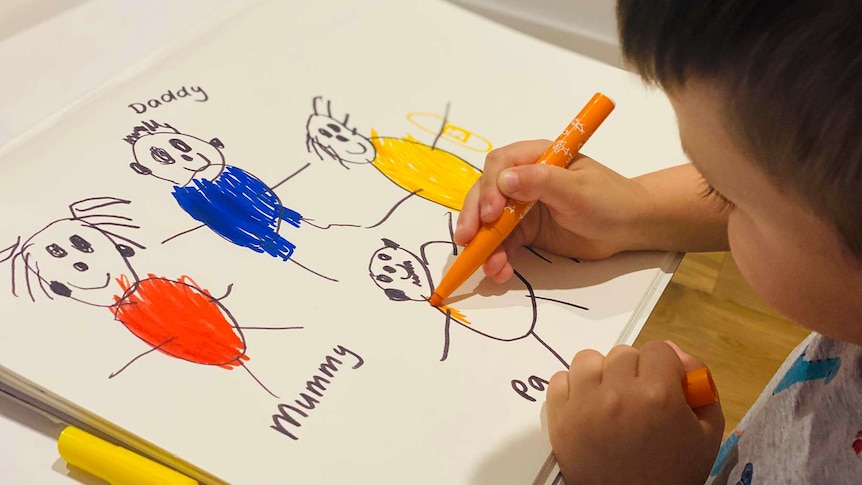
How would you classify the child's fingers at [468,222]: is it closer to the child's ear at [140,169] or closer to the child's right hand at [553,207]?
the child's right hand at [553,207]

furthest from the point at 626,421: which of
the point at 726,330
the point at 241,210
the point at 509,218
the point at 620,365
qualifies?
the point at 726,330

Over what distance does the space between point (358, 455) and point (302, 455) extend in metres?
0.02

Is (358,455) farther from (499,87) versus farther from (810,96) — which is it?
(499,87)

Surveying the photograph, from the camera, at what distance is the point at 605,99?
49 cm

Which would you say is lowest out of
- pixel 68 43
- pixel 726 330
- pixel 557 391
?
pixel 726 330

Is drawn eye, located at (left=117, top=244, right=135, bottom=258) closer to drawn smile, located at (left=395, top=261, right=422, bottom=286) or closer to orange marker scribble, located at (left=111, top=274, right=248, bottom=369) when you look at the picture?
orange marker scribble, located at (left=111, top=274, right=248, bottom=369)

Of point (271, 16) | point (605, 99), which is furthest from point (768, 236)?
point (271, 16)

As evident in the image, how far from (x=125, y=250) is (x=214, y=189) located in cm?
7

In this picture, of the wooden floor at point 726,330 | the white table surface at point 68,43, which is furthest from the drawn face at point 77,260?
the wooden floor at point 726,330

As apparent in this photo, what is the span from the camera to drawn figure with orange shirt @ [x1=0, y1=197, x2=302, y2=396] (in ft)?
1.20

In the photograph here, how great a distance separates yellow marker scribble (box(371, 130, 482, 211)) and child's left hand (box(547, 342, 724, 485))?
0.15 m

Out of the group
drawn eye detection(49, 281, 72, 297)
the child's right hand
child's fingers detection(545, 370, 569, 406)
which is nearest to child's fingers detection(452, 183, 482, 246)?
the child's right hand

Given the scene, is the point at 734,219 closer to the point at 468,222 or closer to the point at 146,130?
the point at 468,222

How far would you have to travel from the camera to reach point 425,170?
0.51 m
